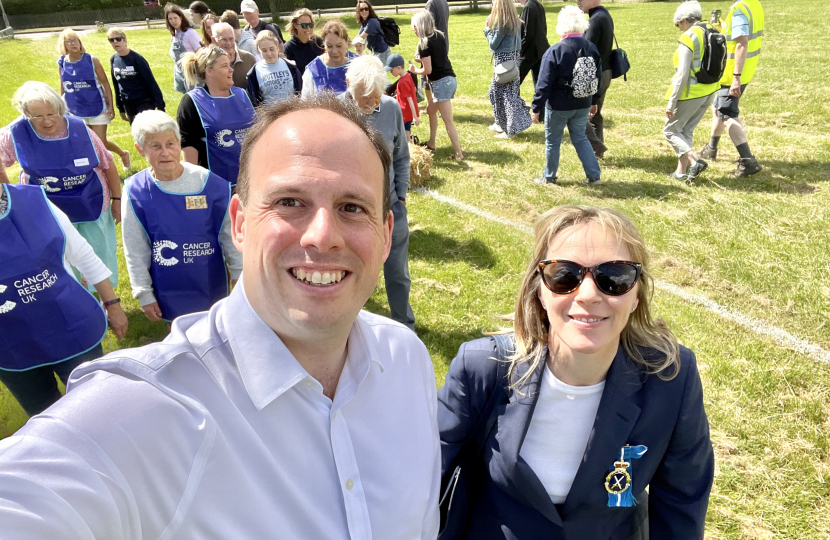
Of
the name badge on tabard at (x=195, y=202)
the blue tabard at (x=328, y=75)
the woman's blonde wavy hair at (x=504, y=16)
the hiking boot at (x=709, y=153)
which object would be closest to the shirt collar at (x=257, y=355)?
the name badge on tabard at (x=195, y=202)

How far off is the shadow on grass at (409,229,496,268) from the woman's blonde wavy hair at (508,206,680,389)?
340 centimetres

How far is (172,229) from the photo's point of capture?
329cm

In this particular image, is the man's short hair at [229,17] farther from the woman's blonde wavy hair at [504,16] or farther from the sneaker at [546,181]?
the sneaker at [546,181]

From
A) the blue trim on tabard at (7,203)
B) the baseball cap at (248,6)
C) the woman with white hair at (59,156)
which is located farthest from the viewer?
the baseball cap at (248,6)

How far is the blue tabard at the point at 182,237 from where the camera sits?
327 centimetres

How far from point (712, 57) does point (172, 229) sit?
6.56 metres

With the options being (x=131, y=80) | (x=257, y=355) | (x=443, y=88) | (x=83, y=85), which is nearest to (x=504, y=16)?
(x=443, y=88)

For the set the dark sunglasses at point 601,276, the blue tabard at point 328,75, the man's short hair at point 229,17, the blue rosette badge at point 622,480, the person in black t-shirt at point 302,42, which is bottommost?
the blue rosette badge at point 622,480

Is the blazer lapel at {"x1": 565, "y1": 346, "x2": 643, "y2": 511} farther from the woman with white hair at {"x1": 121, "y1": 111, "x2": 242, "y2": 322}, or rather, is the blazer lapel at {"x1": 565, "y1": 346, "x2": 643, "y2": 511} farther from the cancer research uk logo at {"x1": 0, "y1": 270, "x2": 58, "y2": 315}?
the cancer research uk logo at {"x1": 0, "y1": 270, "x2": 58, "y2": 315}

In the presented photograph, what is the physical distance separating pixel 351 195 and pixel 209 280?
2363 mm

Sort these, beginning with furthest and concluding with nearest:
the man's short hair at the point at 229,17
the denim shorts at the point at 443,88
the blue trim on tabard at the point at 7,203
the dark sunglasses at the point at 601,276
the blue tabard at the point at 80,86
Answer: the man's short hair at the point at 229,17 → the denim shorts at the point at 443,88 → the blue tabard at the point at 80,86 → the blue trim on tabard at the point at 7,203 → the dark sunglasses at the point at 601,276

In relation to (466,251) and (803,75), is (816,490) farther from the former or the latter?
(803,75)

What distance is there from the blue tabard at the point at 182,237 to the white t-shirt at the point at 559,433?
2305 mm

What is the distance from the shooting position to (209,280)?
11.3 feet
